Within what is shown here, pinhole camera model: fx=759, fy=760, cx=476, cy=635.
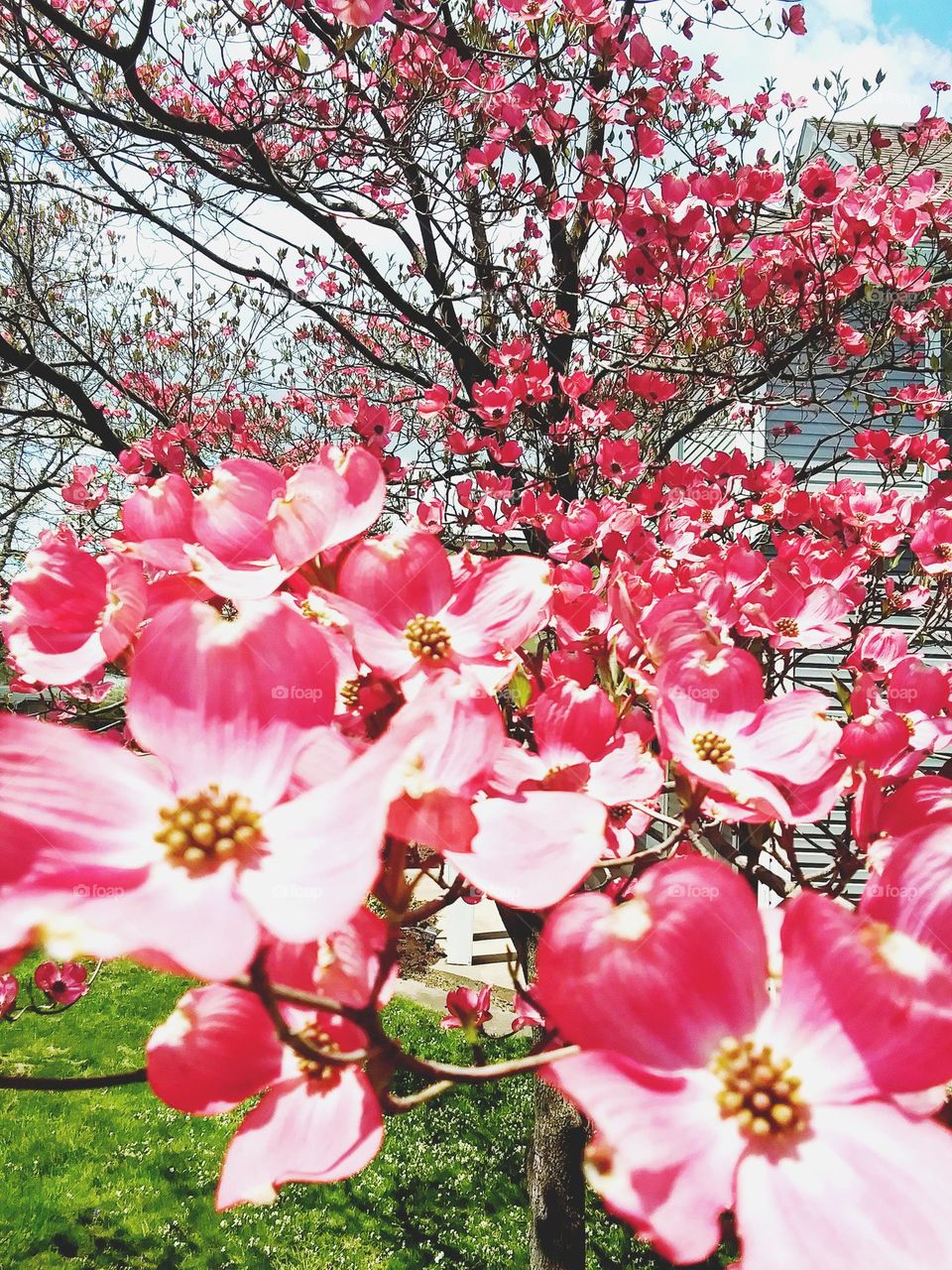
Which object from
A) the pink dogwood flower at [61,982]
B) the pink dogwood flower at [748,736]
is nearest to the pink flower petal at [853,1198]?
the pink dogwood flower at [748,736]

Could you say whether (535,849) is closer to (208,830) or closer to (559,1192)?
(208,830)

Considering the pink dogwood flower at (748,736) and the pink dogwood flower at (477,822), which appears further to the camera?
the pink dogwood flower at (748,736)

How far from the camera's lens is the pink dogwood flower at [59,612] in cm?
78

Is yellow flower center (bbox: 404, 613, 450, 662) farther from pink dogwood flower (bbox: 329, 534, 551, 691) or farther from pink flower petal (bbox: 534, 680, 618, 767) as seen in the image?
pink flower petal (bbox: 534, 680, 618, 767)

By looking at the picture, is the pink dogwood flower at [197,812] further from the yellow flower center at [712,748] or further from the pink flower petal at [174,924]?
the yellow flower center at [712,748]

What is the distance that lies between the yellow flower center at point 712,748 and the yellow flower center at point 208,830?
44 cm

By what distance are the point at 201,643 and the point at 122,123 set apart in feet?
11.4

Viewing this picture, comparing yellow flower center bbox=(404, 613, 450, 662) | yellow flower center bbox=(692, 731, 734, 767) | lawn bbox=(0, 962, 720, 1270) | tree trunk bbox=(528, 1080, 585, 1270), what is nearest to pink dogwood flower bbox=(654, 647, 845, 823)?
yellow flower center bbox=(692, 731, 734, 767)

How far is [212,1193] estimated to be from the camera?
156 inches

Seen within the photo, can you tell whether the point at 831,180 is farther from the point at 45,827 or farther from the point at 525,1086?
the point at 525,1086

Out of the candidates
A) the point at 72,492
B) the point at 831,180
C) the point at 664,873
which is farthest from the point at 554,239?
the point at 664,873

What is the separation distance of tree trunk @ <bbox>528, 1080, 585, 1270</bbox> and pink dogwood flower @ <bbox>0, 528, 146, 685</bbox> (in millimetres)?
2679

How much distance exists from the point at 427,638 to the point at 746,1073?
0.45 metres

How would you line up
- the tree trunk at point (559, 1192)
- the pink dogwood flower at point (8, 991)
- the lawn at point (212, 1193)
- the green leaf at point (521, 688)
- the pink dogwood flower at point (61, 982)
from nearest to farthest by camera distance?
the green leaf at point (521, 688) → the pink dogwood flower at point (8, 991) → the tree trunk at point (559, 1192) → the pink dogwood flower at point (61, 982) → the lawn at point (212, 1193)
